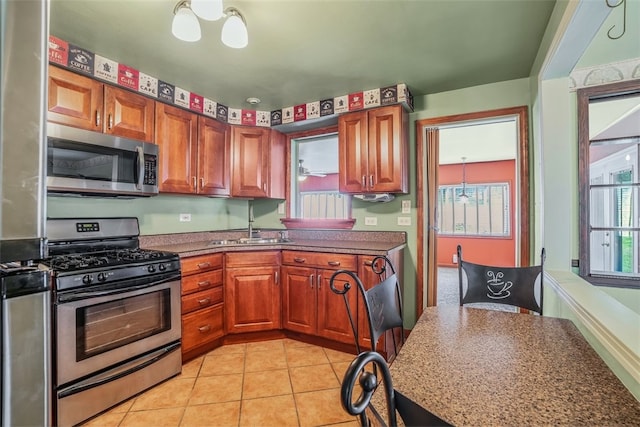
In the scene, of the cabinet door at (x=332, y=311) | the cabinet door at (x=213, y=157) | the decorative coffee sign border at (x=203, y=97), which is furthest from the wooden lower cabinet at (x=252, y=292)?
the decorative coffee sign border at (x=203, y=97)

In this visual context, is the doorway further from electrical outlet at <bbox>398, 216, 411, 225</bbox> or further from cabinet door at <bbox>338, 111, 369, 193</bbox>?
cabinet door at <bbox>338, 111, 369, 193</bbox>

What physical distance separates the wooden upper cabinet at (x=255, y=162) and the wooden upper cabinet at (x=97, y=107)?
85 centimetres

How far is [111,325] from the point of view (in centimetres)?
183

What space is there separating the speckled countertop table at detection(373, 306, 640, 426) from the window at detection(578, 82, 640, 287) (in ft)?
3.85

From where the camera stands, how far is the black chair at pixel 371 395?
0.38 m

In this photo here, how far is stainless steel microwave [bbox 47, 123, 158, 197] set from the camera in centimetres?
184

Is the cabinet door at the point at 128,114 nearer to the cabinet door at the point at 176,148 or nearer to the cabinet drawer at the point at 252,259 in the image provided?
the cabinet door at the point at 176,148

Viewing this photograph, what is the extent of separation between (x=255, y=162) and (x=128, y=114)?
1209 millimetres

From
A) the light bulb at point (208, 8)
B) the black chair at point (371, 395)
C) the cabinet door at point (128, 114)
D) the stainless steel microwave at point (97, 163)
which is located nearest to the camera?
the black chair at point (371, 395)

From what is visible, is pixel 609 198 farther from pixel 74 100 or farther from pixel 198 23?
pixel 74 100

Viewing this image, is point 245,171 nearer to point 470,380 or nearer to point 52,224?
point 52,224

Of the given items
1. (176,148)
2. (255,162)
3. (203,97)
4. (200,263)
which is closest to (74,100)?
(176,148)

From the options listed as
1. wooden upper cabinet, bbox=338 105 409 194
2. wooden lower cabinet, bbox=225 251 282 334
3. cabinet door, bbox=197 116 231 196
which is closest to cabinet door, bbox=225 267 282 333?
wooden lower cabinet, bbox=225 251 282 334

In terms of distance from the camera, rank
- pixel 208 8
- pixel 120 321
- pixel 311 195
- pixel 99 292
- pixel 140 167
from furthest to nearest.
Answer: pixel 311 195, pixel 140 167, pixel 120 321, pixel 99 292, pixel 208 8
